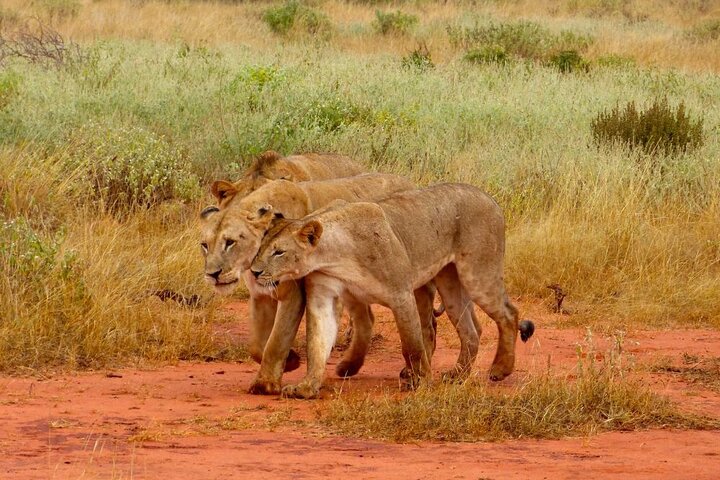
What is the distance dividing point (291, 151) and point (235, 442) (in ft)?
23.9

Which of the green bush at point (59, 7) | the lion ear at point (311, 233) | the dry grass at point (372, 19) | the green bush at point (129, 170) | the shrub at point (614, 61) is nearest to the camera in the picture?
the lion ear at point (311, 233)

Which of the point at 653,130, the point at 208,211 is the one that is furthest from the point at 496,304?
the point at 653,130

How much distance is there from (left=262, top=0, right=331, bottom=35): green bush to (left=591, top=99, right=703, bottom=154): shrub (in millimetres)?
13505

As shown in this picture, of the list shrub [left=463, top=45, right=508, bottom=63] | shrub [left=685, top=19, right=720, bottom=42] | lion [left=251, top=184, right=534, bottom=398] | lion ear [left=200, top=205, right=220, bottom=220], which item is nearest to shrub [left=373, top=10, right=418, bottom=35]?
shrub [left=685, top=19, right=720, bottom=42]

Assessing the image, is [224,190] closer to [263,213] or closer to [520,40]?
[263,213]

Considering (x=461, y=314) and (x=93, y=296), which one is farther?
(x=93, y=296)

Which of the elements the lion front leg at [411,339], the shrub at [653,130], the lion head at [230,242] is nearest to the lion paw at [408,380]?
the lion front leg at [411,339]

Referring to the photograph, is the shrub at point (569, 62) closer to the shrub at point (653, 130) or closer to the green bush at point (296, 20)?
the green bush at point (296, 20)

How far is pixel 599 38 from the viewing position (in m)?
28.9

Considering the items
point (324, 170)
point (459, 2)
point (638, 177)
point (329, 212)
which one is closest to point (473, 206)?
point (329, 212)

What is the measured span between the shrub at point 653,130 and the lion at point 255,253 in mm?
6455

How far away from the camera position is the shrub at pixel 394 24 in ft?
97.5

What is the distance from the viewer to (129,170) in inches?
516

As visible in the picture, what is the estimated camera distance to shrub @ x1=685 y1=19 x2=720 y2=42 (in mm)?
30517
